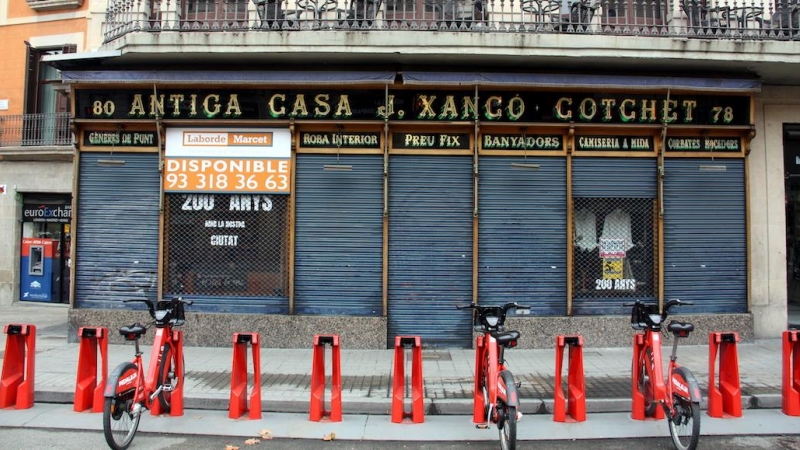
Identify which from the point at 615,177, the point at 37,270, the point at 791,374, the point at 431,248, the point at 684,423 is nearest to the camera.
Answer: the point at 684,423

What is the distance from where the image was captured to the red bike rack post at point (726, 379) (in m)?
5.89

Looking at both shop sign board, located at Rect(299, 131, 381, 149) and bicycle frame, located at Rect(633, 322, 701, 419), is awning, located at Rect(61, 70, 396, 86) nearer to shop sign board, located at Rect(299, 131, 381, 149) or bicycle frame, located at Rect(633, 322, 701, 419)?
shop sign board, located at Rect(299, 131, 381, 149)

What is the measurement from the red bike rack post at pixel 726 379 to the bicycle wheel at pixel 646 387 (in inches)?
28.6

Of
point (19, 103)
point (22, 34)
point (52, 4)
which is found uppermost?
point (52, 4)

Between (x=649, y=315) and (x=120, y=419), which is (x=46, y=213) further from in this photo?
(x=649, y=315)

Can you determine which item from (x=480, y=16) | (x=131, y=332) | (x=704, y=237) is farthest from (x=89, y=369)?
(x=704, y=237)

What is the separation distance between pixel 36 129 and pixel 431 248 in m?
11.8

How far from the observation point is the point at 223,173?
9.61 meters

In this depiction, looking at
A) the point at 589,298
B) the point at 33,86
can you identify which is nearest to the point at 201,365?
the point at 589,298

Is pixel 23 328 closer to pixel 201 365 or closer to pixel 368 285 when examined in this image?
pixel 201 365

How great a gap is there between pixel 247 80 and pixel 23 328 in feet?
16.7

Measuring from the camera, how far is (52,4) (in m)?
14.6

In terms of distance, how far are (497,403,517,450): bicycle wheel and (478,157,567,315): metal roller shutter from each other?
466 cm

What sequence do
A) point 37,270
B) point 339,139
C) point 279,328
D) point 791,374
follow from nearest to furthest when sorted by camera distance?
point 791,374 < point 279,328 < point 339,139 < point 37,270
